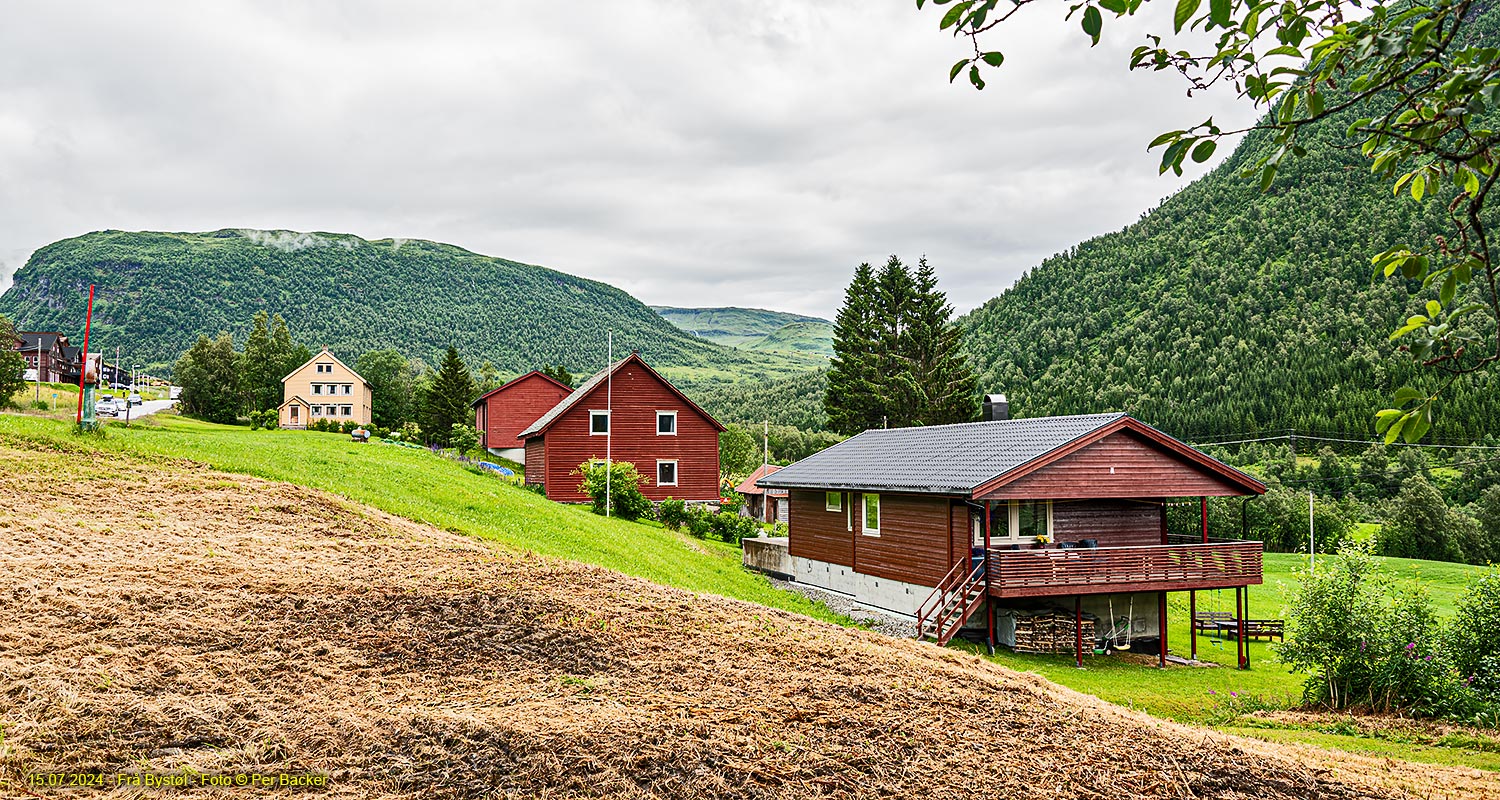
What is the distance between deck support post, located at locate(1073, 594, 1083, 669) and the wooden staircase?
2.12 metres

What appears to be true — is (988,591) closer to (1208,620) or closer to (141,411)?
(1208,620)

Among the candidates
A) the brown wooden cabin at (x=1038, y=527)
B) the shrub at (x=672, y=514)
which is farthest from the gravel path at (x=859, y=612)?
the shrub at (x=672, y=514)

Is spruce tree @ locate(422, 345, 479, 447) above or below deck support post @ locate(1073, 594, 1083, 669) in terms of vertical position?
above

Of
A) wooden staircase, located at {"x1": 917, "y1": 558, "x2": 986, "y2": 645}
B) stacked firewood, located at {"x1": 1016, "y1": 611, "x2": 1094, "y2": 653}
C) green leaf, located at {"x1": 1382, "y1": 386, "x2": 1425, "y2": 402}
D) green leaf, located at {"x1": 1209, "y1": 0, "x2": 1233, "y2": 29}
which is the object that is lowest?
stacked firewood, located at {"x1": 1016, "y1": 611, "x2": 1094, "y2": 653}

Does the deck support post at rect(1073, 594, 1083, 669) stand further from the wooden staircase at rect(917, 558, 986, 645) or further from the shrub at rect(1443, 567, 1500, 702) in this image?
the shrub at rect(1443, 567, 1500, 702)

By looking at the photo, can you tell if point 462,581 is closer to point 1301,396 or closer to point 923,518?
point 923,518

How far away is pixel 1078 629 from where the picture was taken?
18797mm

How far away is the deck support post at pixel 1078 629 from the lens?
18.8m

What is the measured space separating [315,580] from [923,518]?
1460 cm

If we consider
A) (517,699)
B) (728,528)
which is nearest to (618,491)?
(728,528)

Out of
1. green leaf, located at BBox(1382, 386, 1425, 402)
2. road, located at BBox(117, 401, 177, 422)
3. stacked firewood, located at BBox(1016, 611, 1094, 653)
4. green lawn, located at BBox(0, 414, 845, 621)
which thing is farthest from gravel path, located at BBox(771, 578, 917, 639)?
road, located at BBox(117, 401, 177, 422)

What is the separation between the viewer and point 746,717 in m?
6.36

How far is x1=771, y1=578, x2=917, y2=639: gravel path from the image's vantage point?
2041cm

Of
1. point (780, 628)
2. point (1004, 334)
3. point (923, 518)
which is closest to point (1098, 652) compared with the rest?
point (923, 518)
